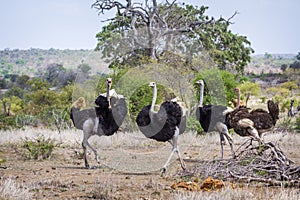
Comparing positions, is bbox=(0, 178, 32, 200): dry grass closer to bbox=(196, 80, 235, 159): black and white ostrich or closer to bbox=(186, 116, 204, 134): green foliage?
bbox=(196, 80, 235, 159): black and white ostrich

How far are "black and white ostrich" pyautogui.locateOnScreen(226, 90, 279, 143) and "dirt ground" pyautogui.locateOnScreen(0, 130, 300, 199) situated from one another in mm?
709

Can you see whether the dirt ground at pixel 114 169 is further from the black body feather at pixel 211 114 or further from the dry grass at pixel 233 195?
the black body feather at pixel 211 114

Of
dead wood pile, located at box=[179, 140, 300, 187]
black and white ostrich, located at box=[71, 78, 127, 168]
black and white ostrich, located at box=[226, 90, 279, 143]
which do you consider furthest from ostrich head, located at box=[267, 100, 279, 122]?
black and white ostrich, located at box=[71, 78, 127, 168]

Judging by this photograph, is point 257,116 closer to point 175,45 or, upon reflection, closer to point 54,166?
point 54,166

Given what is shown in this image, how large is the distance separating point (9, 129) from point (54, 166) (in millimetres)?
5731

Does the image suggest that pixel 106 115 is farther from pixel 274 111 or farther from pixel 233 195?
pixel 233 195

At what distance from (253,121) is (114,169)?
2.66 meters

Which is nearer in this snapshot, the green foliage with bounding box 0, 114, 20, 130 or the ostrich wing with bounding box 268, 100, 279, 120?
the ostrich wing with bounding box 268, 100, 279, 120

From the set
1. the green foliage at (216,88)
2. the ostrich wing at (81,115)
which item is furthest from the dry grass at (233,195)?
the green foliage at (216,88)

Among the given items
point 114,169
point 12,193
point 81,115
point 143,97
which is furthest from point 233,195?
point 143,97

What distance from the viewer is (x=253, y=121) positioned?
9234 mm

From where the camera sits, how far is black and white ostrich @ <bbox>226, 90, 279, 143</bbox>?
30.1 feet

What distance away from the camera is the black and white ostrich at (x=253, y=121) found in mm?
9164

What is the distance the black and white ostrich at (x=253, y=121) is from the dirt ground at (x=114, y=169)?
2.33 feet
